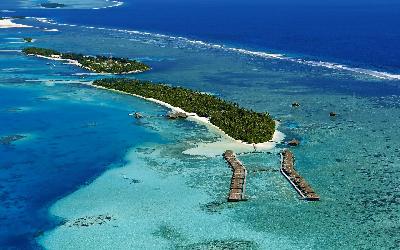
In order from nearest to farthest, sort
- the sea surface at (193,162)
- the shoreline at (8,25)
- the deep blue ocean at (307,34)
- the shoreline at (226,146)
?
the sea surface at (193,162), the shoreline at (226,146), the deep blue ocean at (307,34), the shoreline at (8,25)

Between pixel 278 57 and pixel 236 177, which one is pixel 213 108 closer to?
pixel 236 177

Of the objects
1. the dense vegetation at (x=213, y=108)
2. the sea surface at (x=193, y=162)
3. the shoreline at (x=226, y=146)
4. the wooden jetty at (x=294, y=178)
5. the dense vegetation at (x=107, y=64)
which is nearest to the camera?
the sea surface at (x=193, y=162)

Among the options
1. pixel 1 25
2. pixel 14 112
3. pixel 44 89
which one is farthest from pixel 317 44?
pixel 1 25

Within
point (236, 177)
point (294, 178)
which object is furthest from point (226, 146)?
point (294, 178)

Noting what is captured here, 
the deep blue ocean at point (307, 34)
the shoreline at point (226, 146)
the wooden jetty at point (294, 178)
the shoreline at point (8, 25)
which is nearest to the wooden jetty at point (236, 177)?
the shoreline at point (226, 146)

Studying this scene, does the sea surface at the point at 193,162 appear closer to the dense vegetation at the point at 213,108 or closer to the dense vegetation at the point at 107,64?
the dense vegetation at the point at 213,108

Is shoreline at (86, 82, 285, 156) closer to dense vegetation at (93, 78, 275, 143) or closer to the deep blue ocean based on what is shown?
dense vegetation at (93, 78, 275, 143)

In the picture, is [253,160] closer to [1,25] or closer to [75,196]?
[75,196]
